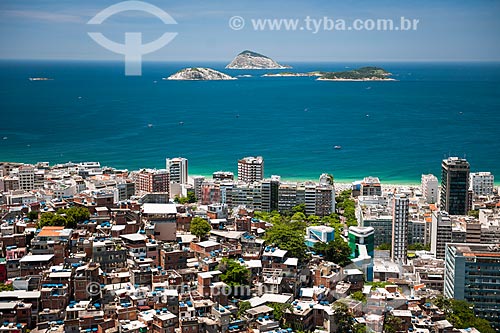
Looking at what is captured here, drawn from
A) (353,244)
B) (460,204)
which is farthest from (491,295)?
(460,204)

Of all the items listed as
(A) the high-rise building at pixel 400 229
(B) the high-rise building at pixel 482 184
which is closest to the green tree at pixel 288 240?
(A) the high-rise building at pixel 400 229

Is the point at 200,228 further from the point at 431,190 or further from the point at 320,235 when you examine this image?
the point at 431,190

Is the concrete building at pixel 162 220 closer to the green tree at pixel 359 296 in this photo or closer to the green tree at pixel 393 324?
the green tree at pixel 359 296

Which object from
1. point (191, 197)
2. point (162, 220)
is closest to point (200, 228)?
point (162, 220)

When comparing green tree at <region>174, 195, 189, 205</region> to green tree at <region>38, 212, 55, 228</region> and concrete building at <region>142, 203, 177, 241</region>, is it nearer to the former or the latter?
concrete building at <region>142, 203, 177, 241</region>

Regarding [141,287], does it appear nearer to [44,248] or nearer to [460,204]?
[44,248]
